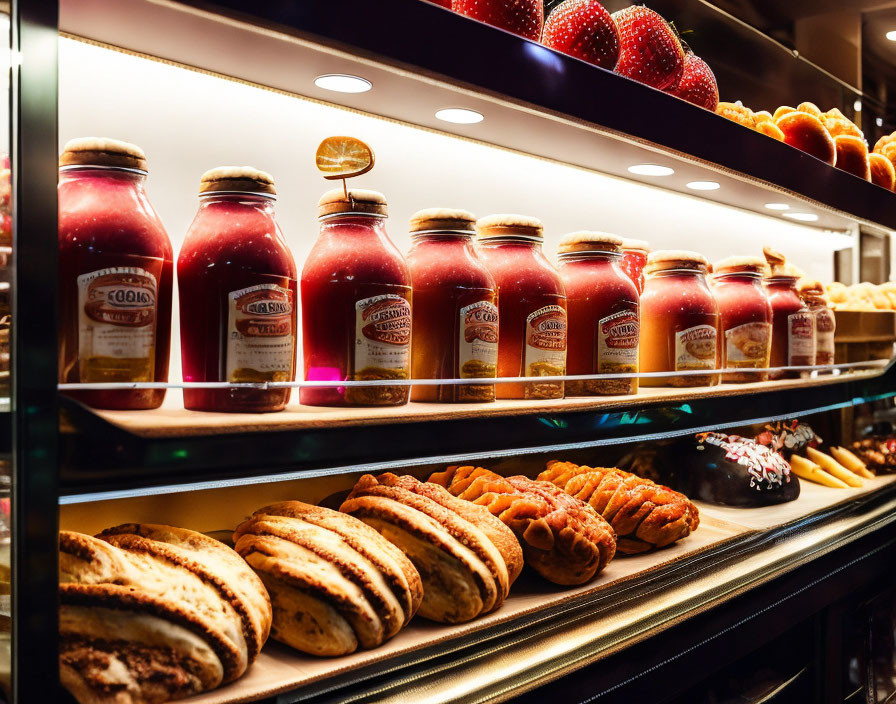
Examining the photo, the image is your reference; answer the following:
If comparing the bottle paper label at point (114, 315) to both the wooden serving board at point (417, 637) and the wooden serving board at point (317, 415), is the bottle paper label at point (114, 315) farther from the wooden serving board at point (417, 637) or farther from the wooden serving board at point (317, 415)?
the wooden serving board at point (417, 637)

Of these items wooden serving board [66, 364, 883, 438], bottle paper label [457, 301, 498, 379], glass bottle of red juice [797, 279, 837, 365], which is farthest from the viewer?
glass bottle of red juice [797, 279, 837, 365]

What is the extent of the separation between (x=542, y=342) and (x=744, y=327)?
716 mm

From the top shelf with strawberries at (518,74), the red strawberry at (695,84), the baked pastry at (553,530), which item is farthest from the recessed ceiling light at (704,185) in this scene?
the baked pastry at (553,530)

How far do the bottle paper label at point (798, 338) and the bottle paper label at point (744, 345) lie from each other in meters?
0.21

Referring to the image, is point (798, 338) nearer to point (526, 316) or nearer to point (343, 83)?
point (526, 316)

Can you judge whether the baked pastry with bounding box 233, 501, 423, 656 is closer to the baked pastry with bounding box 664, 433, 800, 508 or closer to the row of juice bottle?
the row of juice bottle

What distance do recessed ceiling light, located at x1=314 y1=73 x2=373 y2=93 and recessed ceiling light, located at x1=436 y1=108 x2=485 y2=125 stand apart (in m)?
0.16

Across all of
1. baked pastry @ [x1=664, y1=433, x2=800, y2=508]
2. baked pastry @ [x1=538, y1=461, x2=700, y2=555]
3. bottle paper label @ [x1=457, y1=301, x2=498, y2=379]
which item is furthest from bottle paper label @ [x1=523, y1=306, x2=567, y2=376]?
baked pastry @ [x1=664, y1=433, x2=800, y2=508]

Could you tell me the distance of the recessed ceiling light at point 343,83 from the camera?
3.72 ft

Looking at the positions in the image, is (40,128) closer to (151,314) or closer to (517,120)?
(151,314)

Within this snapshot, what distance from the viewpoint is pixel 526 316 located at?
123 centimetres

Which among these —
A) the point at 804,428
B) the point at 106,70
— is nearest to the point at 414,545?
the point at 106,70

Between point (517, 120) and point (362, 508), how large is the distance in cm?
69

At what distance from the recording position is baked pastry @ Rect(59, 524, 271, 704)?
794 mm
